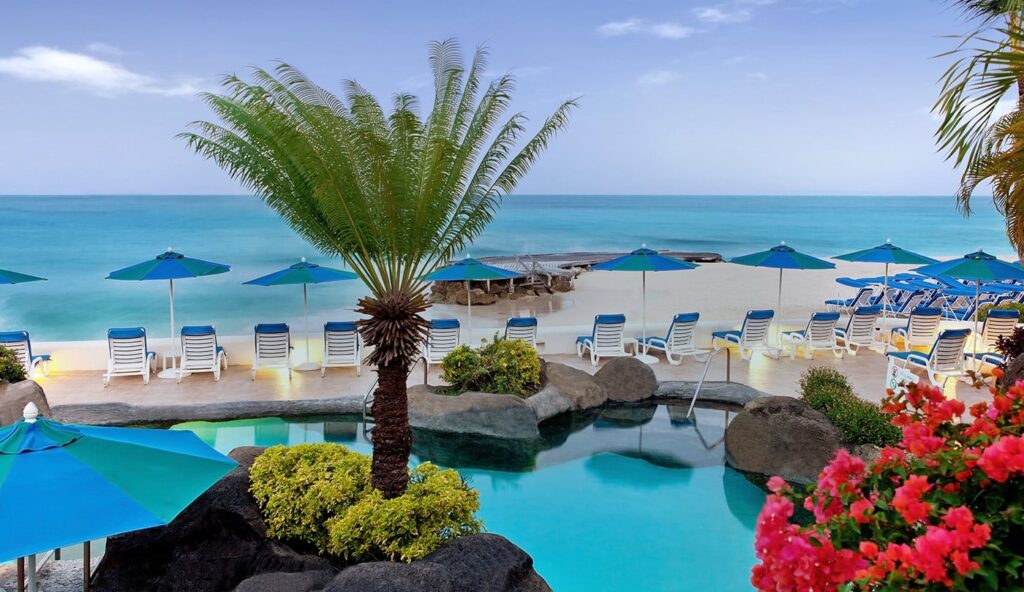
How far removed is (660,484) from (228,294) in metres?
31.2

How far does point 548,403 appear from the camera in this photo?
31.8 ft

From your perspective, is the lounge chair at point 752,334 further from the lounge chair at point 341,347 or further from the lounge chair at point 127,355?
the lounge chair at point 127,355

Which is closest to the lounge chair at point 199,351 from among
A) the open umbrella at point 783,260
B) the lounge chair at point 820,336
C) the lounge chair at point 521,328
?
the lounge chair at point 521,328

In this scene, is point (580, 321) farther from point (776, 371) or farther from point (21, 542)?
point (21, 542)

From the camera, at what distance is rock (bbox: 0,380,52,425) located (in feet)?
26.1

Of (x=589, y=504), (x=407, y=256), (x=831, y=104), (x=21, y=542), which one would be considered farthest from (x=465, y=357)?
(x=831, y=104)

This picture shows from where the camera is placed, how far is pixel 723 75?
2299 inches

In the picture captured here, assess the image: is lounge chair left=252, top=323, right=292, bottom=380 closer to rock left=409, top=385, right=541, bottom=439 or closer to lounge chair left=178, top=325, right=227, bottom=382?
lounge chair left=178, top=325, right=227, bottom=382

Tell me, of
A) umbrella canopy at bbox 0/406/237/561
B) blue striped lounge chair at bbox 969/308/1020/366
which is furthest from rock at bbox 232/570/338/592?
blue striped lounge chair at bbox 969/308/1020/366

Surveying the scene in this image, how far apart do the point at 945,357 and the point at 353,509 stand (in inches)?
392

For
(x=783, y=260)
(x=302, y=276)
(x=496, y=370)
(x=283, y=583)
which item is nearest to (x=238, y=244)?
(x=302, y=276)

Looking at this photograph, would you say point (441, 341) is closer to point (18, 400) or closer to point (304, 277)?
point (304, 277)

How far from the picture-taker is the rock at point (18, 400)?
7965 millimetres

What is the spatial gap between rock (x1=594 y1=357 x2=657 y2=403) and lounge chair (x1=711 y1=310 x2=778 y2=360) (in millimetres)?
2767
